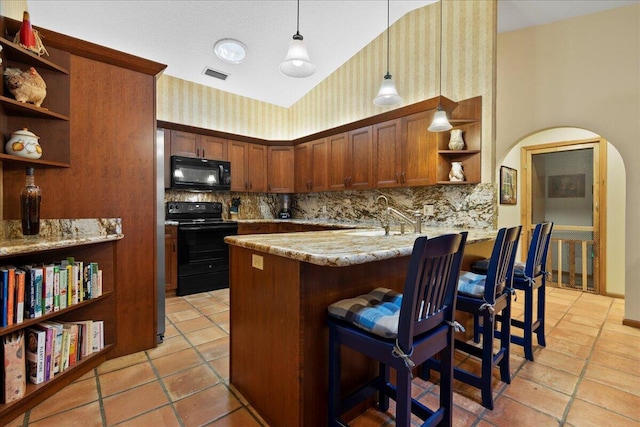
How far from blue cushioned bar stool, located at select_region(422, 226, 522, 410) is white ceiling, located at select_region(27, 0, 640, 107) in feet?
9.92

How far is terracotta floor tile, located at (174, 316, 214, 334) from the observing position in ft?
9.11

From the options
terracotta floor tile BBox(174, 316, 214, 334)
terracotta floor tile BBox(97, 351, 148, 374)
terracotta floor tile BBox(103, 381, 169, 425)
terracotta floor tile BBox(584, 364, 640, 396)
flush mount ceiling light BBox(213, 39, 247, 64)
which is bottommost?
terracotta floor tile BBox(584, 364, 640, 396)

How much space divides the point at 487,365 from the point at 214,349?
6.44ft

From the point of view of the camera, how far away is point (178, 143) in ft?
13.9

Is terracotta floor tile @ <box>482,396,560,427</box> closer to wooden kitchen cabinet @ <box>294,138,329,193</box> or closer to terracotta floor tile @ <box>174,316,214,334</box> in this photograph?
terracotta floor tile @ <box>174,316,214,334</box>

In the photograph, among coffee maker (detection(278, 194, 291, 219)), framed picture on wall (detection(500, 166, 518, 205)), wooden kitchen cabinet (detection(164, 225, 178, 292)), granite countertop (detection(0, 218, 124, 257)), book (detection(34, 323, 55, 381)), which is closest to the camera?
granite countertop (detection(0, 218, 124, 257))

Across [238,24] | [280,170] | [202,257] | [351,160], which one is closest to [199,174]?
[202,257]

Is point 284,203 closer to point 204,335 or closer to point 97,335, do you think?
point 204,335

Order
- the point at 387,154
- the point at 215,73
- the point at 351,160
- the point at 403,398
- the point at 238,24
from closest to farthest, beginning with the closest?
1. the point at 403,398
2. the point at 238,24
3. the point at 387,154
4. the point at 351,160
5. the point at 215,73

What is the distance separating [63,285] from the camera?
6.14 feet

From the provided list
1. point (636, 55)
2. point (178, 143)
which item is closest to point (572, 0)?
point (636, 55)

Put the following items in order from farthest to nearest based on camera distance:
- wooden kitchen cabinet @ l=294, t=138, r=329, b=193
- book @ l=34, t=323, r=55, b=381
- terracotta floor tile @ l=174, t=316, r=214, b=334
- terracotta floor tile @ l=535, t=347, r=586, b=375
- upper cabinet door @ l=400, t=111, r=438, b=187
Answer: wooden kitchen cabinet @ l=294, t=138, r=329, b=193
upper cabinet door @ l=400, t=111, r=438, b=187
terracotta floor tile @ l=174, t=316, r=214, b=334
terracotta floor tile @ l=535, t=347, r=586, b=375
book @ l=34, t=323, r=55, b=381

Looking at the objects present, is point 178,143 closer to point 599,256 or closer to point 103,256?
point 103,256

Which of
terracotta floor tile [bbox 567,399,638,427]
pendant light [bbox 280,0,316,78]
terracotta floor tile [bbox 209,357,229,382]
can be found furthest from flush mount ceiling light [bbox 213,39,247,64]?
terracotta floor tile [bbox 567,399,638,427]
